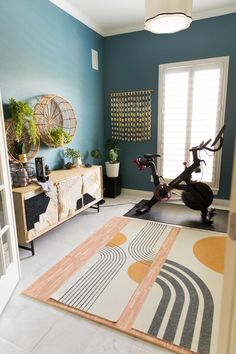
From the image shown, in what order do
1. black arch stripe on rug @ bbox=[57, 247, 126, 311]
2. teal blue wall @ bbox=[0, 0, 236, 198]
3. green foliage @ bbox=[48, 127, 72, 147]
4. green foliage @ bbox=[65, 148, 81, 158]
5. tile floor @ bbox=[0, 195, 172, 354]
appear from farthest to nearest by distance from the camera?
green foliage @ bbox=[65, 148, 81, 158], green foliage @ bbox=[48, 127, 72, 147], teal blue wall @ bbox=[0, 0, 236, 198], black arch stripe on rug @ bbox=[57, 247, 126, 311], tile floor @ bbox=[0, 195, 172, 354]

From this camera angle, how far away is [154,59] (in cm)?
402

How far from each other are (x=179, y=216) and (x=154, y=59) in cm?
266

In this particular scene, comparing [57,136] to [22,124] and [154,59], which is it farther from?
[154,59]

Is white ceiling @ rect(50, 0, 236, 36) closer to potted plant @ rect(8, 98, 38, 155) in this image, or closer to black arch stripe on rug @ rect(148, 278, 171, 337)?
potted plant @ rect(8, 98, 38, 155)

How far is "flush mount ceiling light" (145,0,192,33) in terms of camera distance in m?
2.09

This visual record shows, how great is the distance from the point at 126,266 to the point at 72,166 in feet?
5.75

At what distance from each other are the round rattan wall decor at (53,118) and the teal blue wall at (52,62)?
12 cm

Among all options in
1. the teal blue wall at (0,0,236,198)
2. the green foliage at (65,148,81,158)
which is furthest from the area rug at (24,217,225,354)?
the teal blue wall at (0,0,236,198)

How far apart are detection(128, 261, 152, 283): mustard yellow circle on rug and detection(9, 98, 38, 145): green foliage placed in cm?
182

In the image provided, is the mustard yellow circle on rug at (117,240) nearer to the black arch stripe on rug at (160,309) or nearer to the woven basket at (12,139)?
the black arch stripe on rug at (160,309)

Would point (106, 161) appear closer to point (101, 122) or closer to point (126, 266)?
point (101, 122)

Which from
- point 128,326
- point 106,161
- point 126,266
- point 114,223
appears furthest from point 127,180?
point 128,326

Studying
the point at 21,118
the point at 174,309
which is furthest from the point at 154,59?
the point at 174,309

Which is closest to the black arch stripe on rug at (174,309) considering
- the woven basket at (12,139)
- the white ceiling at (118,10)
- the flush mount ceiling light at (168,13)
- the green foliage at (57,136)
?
the woven basket at (12,139)
